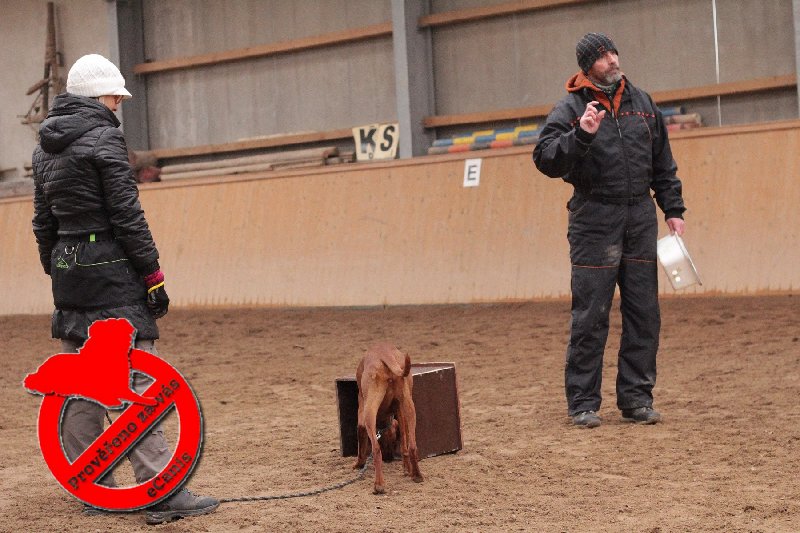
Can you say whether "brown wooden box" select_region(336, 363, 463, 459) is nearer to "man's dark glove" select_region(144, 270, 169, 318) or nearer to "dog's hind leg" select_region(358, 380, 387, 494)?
"dog's hind leg" select_region(358, 380, 387, 494)

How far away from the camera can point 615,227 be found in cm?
596

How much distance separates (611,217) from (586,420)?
1045 millimetres

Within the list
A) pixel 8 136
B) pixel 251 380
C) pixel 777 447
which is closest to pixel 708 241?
pixel 251 380

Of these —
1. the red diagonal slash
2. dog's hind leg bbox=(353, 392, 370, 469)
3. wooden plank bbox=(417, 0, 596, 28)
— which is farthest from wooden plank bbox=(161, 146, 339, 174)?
the red diagonal slash

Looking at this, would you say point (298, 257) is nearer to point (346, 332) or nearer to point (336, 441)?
point (346, 332)

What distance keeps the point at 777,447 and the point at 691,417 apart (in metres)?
0.86

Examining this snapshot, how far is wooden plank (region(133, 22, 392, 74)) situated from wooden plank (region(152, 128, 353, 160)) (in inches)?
46.3

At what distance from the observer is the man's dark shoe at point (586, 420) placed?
599cm

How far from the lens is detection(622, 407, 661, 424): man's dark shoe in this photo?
6.02 m

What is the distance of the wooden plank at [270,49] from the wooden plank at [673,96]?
4.69 feet

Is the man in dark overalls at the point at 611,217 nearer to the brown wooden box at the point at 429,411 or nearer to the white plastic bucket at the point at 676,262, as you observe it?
the white plastic bucket at the point at 676,262

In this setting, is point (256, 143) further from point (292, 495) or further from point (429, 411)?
point (292, 495)

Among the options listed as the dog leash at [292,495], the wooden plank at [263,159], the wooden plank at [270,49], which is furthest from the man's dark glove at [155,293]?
the wooden plank at [270,49]

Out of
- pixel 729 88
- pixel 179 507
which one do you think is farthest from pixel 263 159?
pixel 179 507
